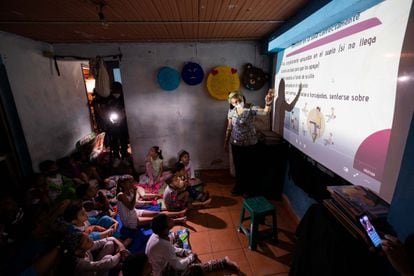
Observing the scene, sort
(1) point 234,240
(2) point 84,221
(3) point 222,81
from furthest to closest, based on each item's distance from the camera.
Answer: (3) point 222,81 → (1) point 234,240 → (2) point 84,221

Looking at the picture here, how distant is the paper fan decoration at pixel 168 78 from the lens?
12.4ft

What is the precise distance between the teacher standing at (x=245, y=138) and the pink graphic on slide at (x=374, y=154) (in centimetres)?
160

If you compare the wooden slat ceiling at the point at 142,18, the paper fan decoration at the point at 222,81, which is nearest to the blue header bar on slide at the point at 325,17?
the wooden slat ceiling at the point at 142,18

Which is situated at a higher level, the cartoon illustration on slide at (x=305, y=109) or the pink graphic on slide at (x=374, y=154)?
the cartoon illustration on slide at (x=305, y=109)

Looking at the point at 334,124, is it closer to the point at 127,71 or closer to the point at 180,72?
the point at 180,72

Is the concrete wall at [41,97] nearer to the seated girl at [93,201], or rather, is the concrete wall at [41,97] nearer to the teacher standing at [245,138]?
the seated girl at [93,201]

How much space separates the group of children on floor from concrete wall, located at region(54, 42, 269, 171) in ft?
2.06

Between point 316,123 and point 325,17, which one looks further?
point 316,123

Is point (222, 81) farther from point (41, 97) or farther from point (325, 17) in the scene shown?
point (41, 97)

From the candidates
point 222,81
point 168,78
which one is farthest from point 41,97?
point 222,81

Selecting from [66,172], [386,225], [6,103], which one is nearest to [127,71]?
Result: [6,103]

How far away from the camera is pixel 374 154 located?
136 centimetres

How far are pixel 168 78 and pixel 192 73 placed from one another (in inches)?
18.1

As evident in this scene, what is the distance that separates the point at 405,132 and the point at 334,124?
654mm
